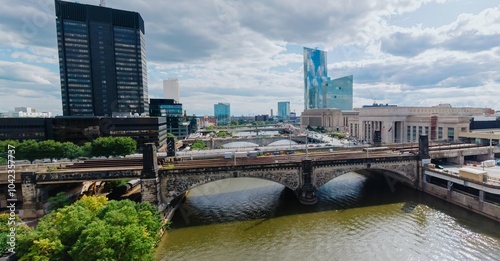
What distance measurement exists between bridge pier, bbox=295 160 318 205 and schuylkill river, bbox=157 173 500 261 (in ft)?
4.54

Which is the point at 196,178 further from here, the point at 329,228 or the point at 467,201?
the point at 467,201

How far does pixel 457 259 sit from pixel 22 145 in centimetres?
8951

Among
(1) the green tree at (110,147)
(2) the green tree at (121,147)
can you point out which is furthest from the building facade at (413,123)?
(1) the green tree at (110,147)

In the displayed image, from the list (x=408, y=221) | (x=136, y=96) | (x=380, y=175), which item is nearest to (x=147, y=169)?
(x=408, y=221)

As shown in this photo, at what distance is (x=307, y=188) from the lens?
4525 cm

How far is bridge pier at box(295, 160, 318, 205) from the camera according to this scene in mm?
45031

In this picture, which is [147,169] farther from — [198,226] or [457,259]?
[457,259]

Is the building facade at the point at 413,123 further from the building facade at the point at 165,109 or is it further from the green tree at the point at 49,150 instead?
the green tree at the point at 49,150

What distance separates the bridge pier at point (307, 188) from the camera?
4503 cm

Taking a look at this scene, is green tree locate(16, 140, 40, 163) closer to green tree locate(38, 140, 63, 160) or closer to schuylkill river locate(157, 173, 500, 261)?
green tree locate(38, 140, 63, 160)

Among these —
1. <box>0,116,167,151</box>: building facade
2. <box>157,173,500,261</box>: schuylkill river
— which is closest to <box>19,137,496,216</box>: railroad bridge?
<box>157,173,500,261</box>: schuylkill river

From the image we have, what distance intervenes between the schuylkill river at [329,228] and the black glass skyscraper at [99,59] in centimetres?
11411

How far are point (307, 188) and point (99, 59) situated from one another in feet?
450

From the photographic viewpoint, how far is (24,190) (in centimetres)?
3906
